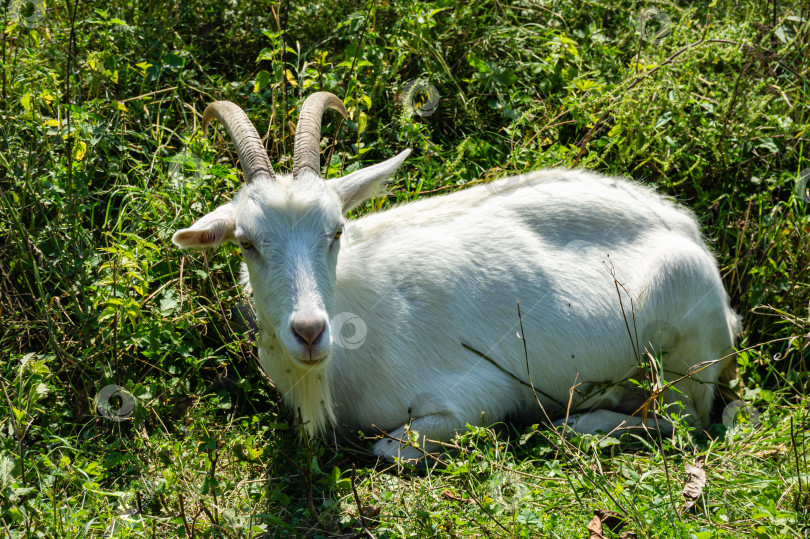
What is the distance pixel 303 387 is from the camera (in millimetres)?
4105

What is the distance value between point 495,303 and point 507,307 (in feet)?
0.25

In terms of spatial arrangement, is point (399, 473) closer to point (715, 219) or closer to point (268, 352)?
point (268, 352)

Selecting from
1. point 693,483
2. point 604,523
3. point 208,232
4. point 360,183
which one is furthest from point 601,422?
point 208,232

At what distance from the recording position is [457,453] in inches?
171

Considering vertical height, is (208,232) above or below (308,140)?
below

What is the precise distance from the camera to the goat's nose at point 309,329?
343cm

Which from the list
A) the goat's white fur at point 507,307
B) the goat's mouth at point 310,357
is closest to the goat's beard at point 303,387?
the goat's white fur at point 507,307

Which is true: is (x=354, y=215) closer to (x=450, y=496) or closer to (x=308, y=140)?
(x=308, y=140)

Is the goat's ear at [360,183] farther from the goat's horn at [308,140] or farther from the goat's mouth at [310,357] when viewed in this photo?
the goat's mouth at [310,357]

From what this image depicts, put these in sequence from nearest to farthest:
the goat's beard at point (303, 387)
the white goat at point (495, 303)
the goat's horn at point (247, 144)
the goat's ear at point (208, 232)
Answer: the goat's ear at point (208, 232), the goat's horn at point (247, 144), the goat's beard at point (303, 387), the white goat at point (495, 303)

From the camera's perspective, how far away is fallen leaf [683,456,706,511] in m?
3.46

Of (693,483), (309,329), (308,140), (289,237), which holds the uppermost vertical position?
(308,140)

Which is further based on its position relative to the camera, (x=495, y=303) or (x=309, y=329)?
(x=495, y=303)

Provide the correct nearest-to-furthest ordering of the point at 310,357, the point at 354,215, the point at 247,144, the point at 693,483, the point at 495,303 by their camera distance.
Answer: the point at 310,357 < the point at 693,483 < the point at 247,144 < the point at 495,303 < the point at 354,215
